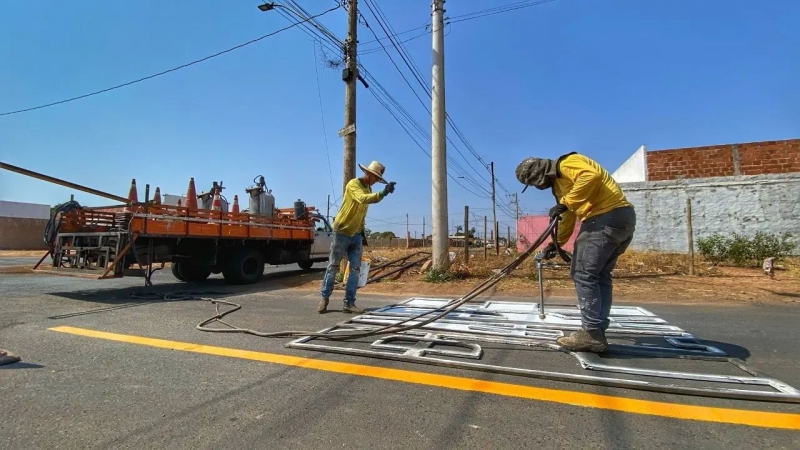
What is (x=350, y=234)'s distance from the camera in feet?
17.1

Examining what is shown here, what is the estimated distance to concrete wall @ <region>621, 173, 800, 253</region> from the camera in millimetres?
11320

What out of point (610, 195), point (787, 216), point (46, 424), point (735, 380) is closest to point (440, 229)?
point (610, 195)

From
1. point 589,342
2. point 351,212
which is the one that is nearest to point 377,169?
point 351,212

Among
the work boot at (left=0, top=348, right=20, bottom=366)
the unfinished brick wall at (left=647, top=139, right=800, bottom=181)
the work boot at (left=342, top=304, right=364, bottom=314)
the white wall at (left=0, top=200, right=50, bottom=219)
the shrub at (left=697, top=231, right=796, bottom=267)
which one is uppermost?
the white wall at (left=0, top=200, right=50, bottom=219)

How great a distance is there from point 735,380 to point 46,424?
12.3ft

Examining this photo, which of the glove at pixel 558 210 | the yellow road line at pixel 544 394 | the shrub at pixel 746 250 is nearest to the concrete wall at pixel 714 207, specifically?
the shrub at pixel 746 250

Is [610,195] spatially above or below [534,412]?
above

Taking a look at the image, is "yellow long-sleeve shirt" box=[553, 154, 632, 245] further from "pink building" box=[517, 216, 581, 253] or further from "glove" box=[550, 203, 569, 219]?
"pink building" box=[517, 216, 581, 253]

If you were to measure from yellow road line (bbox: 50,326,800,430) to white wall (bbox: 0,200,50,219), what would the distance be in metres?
54.7

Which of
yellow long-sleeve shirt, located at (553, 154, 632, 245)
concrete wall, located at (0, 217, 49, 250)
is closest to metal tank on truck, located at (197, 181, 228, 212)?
yellow long-sleeve shirt, located at (553, 154, 632, 245)

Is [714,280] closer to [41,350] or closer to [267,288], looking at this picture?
[267,288]

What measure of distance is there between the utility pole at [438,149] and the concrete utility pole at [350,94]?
191 cm

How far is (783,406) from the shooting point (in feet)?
7.02

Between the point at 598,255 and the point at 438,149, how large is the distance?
6389mm
